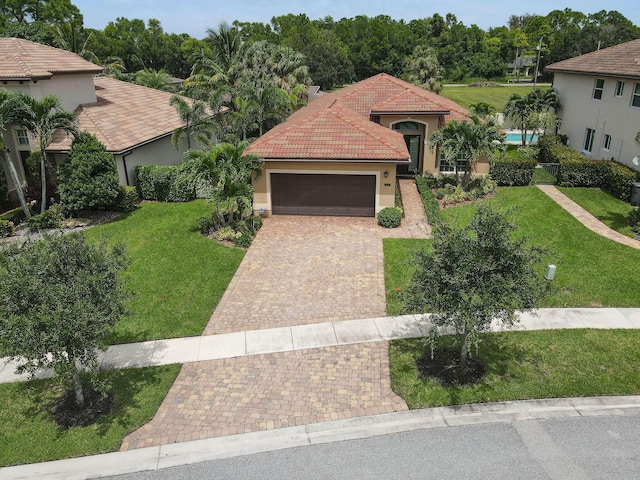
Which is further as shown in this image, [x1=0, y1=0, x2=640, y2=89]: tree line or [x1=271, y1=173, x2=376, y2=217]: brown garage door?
[x1=0, y1=0, x2=640, y2=89]: tree line

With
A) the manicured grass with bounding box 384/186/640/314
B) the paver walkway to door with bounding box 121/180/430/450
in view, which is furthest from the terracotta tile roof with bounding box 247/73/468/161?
the paver walkway to door with bounding box 121/180/430/450

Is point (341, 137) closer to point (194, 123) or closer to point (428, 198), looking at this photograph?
point (428, 198)

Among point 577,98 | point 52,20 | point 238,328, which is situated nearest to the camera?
point 238,328

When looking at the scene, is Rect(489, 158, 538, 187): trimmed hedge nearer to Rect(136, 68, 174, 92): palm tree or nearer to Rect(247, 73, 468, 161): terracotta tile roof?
Rect(247, 73, 468, 161): terracotta tile roof

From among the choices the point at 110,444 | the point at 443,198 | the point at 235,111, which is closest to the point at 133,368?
A: the point at 110,444

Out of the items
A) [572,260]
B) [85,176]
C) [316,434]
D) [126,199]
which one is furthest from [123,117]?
[572,260]

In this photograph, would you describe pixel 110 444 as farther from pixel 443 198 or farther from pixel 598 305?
pixel 443 198
